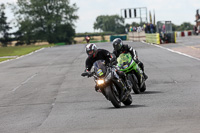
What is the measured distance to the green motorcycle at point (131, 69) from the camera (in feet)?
44.2

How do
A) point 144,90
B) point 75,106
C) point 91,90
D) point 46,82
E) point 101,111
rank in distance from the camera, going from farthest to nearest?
point 46,82, point 91,90, point 144,90, point 75,106, point 101,111

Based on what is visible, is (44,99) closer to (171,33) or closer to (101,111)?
(101,111)

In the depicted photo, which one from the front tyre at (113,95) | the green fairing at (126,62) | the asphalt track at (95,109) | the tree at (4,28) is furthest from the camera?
the tree at (4,28)

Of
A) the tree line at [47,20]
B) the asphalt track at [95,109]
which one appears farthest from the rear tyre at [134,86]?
the tree line at [47,20]

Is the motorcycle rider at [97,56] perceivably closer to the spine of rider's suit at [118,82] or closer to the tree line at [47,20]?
the spine of rider's suit at [118,82]

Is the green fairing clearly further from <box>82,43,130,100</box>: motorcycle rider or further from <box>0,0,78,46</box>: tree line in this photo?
<box>0,0,78,46</box>: tree line

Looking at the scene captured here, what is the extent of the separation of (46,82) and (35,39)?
288 feet

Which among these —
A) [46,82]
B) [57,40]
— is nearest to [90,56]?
[46,82]

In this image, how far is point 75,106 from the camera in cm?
1258

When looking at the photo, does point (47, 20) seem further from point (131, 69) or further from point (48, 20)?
point (131, 69)

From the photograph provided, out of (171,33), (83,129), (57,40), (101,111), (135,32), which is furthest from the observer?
(57,40)

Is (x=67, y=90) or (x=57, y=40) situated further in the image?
(x=57, y=40)

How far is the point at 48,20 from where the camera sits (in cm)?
10362

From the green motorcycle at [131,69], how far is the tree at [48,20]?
290ft
